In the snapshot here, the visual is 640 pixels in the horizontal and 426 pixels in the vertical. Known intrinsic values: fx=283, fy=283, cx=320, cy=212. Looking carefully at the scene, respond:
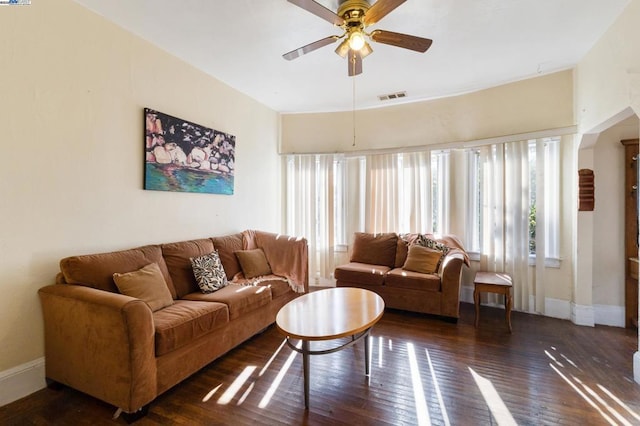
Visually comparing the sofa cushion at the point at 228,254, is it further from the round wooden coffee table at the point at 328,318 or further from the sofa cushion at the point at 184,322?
the round wooden coffee table at the point at 328,318

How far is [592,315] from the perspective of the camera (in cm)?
307

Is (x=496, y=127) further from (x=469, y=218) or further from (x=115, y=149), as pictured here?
(x=115, y=149)

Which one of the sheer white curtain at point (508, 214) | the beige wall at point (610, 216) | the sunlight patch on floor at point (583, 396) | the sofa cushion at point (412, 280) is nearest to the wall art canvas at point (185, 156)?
the sofa cushion at point (412, 280)

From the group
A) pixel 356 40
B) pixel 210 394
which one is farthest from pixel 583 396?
pixel 356 40

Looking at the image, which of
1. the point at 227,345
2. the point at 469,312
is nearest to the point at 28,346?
the point at 227,345

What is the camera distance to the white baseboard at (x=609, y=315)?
3.04m

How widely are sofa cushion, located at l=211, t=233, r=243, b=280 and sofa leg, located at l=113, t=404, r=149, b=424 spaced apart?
58.9 inches

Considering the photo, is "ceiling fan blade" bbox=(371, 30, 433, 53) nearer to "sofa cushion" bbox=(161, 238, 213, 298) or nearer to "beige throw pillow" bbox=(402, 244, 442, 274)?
"beige throw pillow" bbox=(402, 244, 442, 274)

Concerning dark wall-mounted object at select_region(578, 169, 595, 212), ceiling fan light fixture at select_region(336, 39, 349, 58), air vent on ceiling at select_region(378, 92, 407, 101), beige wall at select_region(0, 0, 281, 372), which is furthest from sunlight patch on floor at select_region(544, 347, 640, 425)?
beige wall at select_region(0, 0, 281, 372)

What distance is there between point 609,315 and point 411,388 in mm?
2708

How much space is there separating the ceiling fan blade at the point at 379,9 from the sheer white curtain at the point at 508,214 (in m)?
2.61

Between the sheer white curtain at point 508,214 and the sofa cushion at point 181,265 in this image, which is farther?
the sheer white curtain at point 508,214

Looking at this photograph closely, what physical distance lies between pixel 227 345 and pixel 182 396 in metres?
0.50

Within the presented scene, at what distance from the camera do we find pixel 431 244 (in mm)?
3623
